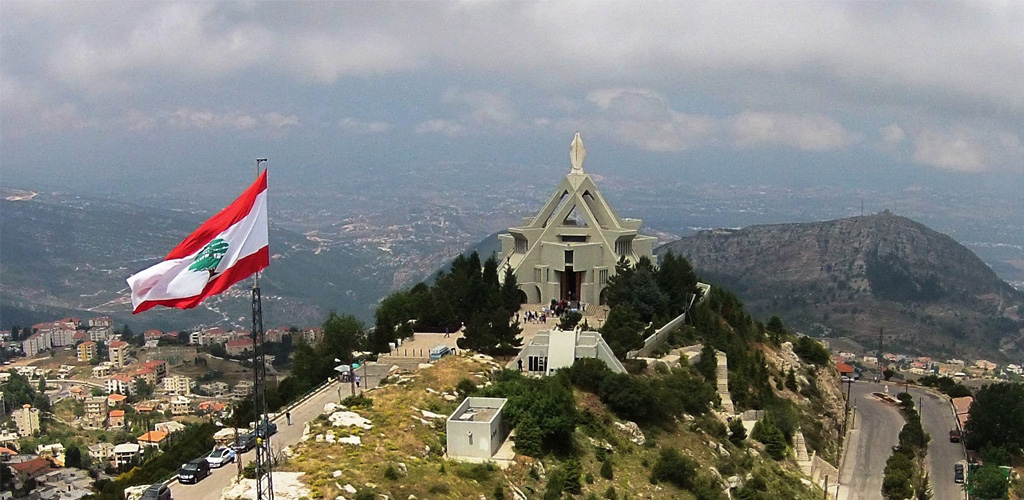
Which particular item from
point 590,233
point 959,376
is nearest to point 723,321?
point 590,233

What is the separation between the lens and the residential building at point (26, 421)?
92125mm

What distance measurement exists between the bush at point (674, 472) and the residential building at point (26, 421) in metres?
83.4

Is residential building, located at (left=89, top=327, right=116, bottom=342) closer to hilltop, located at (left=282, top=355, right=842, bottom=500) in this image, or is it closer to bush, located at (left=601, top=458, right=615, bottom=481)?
hilltop, located at (left=282, top=355, right=842, bottom=500)

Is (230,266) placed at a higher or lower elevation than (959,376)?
higher

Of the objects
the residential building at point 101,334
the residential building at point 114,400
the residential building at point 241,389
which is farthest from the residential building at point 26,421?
the residential building at point 101,334

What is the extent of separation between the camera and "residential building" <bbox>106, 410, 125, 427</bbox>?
96.5 meters

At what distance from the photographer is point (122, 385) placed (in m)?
112

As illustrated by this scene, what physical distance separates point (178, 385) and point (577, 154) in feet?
259

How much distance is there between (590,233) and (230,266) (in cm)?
3359

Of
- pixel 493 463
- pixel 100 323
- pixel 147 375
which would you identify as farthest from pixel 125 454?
pixel 100 323

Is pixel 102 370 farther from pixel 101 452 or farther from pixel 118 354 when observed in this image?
pixel 101 452

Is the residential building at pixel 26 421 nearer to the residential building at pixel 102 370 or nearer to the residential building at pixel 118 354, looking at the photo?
the residential building at pixel 102 370

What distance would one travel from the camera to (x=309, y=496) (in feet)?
61.7

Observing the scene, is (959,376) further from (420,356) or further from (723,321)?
(420,356)
